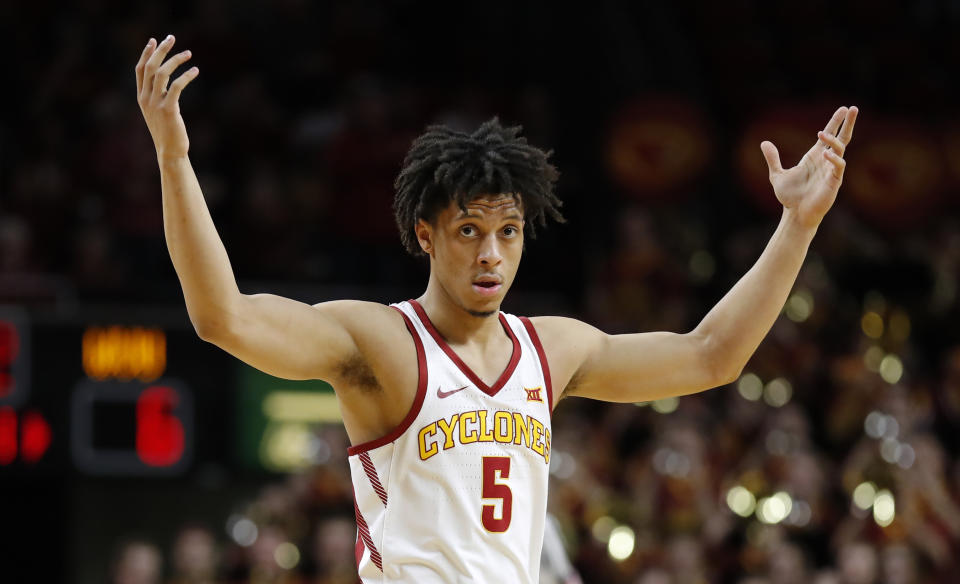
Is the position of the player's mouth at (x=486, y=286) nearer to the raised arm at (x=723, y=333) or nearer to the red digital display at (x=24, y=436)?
the raised arm at (x=723, y=333)

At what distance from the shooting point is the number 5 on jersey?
454 centimetres

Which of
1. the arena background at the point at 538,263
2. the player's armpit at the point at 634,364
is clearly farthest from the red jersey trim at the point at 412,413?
the arena background at the point at 538,263

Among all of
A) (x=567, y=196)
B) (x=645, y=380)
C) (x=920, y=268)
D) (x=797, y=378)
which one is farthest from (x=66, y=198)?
(x=645, y=380)

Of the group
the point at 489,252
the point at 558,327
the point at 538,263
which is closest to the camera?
the point at 489,252

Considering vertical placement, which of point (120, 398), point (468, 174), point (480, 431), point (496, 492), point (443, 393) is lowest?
point (496, 492)

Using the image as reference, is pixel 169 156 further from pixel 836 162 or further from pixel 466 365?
pixel 836 162

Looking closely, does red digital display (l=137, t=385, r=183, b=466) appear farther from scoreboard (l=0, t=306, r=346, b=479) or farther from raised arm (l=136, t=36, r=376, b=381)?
raised arm (l=136, t=36, r=376, b=381)

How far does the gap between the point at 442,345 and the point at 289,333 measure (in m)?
0.54

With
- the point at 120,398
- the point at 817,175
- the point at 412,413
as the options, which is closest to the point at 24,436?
the point at 120,398

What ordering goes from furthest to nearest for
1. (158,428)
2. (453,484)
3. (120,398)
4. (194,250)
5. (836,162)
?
(158,428)
(120,398)
(836,162)
(453,484)
(194,250)

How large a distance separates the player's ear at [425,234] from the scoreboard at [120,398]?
6.92 m

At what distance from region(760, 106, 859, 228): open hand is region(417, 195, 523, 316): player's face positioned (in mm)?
932

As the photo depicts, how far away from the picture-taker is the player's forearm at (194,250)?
13.6 ft

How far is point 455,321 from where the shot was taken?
479cm
